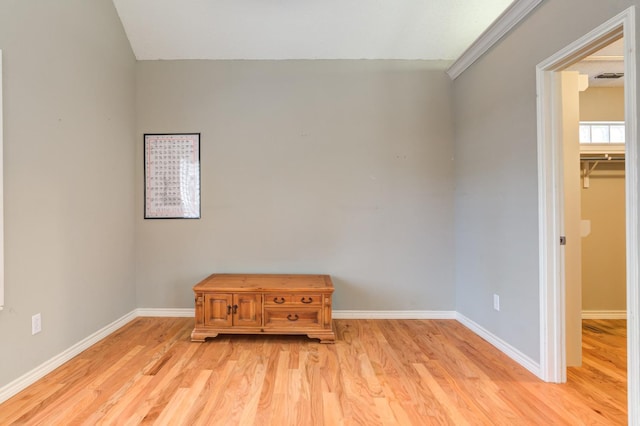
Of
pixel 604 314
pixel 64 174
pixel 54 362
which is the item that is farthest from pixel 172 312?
pixel 604 314

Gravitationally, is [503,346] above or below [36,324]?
below

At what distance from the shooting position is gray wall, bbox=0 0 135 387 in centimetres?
175

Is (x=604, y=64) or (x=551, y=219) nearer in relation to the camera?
(x=551, y=219)

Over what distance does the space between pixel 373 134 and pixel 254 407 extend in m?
2.51

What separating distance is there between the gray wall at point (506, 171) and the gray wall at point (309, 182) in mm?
250

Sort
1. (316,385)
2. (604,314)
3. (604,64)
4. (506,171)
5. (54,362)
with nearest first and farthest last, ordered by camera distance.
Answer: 1. (316,385)
2. (54,362)
3. (506,171)
4. (604,64)
5. (604,314)

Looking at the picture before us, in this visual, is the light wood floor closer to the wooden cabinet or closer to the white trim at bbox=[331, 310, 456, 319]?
the wooden cabinet

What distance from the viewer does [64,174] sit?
6.95 ft

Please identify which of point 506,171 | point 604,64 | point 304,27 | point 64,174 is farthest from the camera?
point 304,27

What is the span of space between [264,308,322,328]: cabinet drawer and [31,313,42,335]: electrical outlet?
1493 millimetres

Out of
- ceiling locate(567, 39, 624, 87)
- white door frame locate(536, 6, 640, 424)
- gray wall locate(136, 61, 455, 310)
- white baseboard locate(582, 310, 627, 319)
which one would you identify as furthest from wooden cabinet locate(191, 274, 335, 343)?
white baseboard locate(582, 310, 627, 319)

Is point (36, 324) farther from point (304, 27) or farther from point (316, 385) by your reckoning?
point (304, 27)

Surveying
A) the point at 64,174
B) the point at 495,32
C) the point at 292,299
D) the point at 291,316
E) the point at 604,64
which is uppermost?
the point at 495,32

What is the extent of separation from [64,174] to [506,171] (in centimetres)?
330
